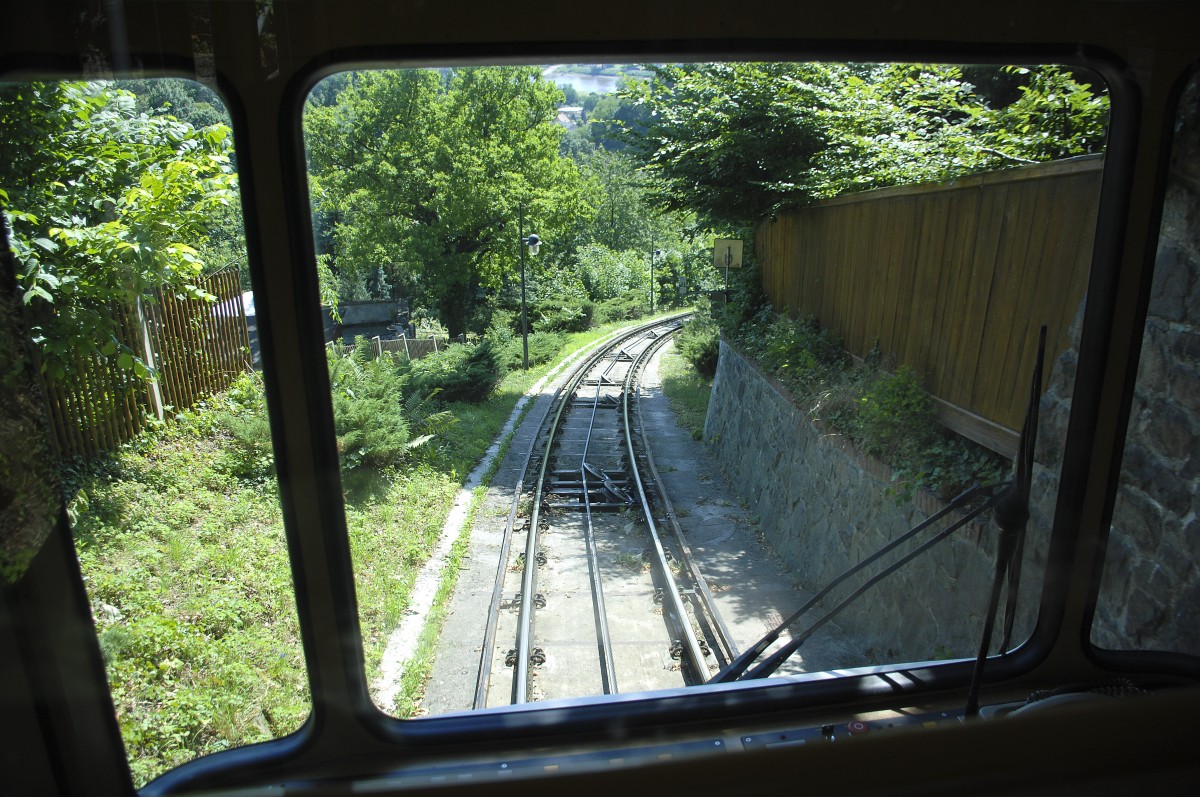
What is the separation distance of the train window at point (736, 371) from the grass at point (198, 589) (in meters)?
0.16

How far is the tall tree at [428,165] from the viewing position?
5.89 feet

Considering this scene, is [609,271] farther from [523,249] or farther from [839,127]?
[839,127]

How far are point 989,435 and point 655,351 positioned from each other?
14702 millimetres

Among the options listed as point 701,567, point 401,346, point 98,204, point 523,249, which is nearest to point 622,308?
point 523,249

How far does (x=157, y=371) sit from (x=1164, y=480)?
319cm

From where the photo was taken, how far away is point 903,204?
559 cm

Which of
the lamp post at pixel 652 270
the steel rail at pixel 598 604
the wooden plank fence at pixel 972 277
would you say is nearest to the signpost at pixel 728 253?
the wooden plank fence at pixel 972 277

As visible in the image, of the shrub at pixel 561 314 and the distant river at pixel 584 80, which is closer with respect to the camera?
the distant river at pixel 584 80

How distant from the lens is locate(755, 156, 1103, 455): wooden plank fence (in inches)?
137

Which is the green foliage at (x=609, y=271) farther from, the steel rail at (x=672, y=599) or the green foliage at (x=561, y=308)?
the steel rail at (x=672, y=599)

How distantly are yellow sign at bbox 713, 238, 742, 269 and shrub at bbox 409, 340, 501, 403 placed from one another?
143 inches

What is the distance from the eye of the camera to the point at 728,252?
417 inches

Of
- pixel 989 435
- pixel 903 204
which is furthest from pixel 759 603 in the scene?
pixel 903 204

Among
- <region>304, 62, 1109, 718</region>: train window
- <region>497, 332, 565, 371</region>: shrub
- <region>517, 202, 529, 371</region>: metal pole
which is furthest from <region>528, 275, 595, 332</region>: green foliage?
<region>304, 62, 1109, 718</region>: train window
